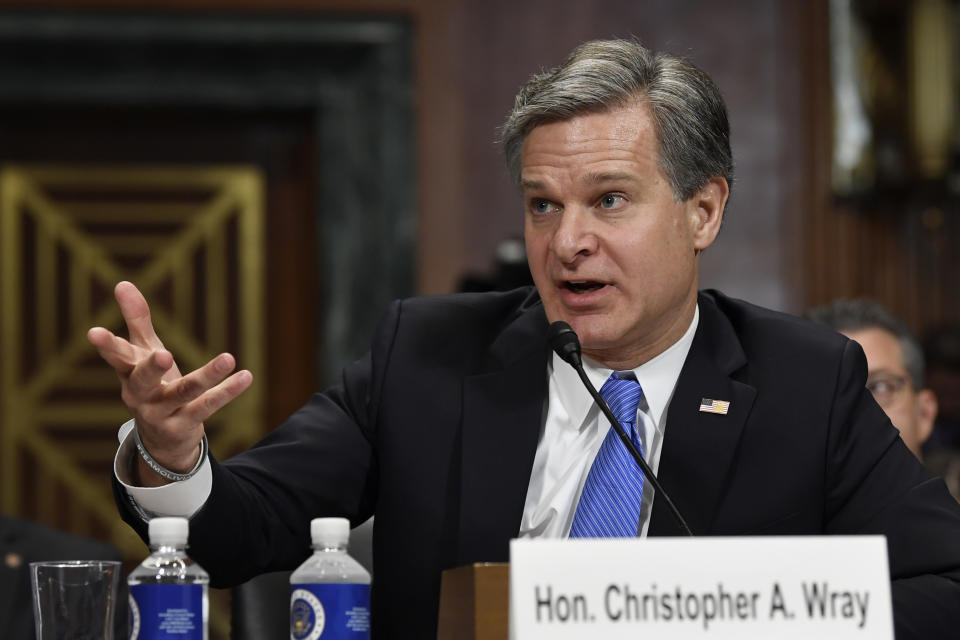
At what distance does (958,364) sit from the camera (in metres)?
4.24

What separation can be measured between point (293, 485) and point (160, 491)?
34 centimetres

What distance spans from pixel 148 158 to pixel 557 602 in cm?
384

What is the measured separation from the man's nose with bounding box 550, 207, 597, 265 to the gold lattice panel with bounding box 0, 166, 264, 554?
3054 mm

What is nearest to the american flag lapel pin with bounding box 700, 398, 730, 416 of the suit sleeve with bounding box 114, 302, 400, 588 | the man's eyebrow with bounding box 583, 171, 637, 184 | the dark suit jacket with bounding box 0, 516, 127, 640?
the man's eyebrow with bounding box 583, 171, 637, 184

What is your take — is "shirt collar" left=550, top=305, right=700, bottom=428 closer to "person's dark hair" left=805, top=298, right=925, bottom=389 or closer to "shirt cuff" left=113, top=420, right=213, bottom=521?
"shirt cuff" left=113, top=420, right=213, bottom=521

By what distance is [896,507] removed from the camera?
1752 millimetres

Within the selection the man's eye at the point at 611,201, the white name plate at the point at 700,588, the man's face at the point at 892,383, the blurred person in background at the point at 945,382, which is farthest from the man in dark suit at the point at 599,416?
the blurred person in background at the point at 945,382

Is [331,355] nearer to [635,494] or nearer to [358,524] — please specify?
[358,524]

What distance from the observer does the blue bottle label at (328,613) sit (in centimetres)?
129

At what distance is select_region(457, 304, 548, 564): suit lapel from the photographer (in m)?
1.77

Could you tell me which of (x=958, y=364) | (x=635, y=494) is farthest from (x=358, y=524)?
(x=958, y=364)

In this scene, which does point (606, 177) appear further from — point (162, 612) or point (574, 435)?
point (162, 612)

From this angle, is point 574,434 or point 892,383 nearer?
point 574,434

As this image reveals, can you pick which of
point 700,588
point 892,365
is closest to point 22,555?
point 700,588
